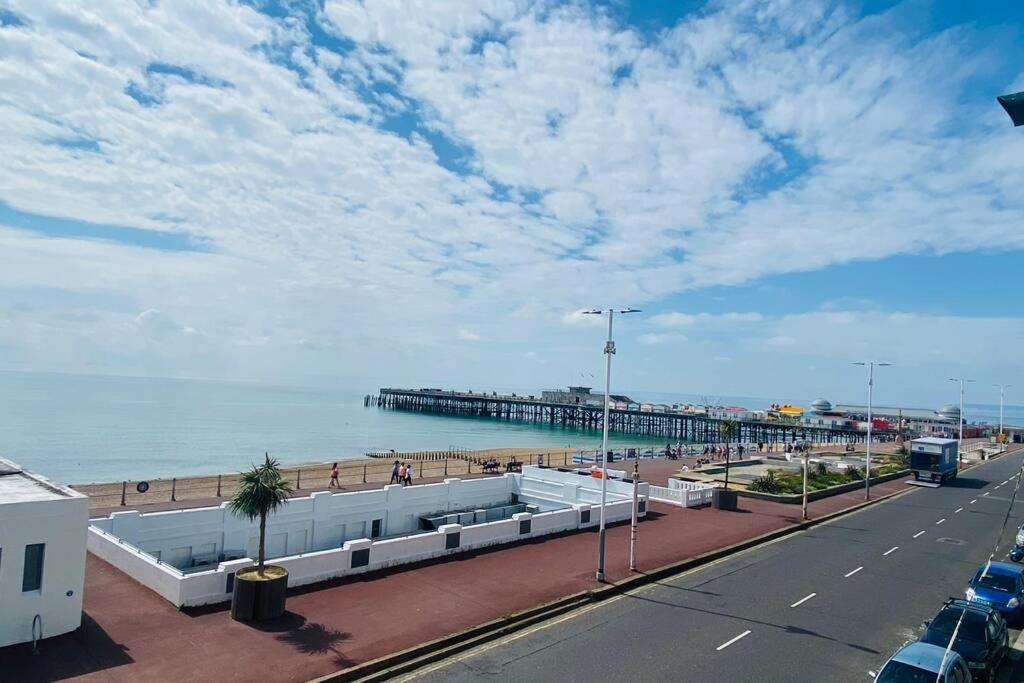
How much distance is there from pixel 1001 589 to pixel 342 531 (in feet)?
68.3

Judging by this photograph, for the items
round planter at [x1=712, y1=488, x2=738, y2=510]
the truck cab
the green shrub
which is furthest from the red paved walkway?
the truck cab

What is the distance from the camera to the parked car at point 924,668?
423 inches

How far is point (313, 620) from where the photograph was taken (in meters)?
14.5

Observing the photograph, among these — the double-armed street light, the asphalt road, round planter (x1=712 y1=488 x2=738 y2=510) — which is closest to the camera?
the double-armed street light

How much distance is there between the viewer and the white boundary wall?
→ 1555cm

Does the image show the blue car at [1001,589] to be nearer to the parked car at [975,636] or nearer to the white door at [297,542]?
the parked car at [975,636]

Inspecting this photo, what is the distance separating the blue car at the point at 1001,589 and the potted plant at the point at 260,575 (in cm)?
1720

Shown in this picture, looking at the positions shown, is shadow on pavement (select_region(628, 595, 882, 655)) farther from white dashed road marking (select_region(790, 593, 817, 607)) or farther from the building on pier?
the building on pier

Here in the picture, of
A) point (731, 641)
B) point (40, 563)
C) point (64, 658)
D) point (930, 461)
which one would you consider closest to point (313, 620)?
point (64, 658)

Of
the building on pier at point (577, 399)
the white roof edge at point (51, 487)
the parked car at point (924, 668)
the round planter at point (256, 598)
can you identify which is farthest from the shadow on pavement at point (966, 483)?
the building on pier at point (577, 399)

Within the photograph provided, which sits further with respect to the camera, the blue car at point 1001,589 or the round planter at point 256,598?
the blue car at point 1001,589

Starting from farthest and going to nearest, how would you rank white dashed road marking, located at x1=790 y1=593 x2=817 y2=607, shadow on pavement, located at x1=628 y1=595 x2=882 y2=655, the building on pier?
the building on pier
white dashed road marking, located at x1=790 y1=593 x2=817 y2=607
shadow on pavement, located at x1=628 y1=595 x2=882 y2=655

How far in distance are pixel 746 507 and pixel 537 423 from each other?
115 meters

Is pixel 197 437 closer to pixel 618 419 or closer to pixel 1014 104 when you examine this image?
pixel 618 419
